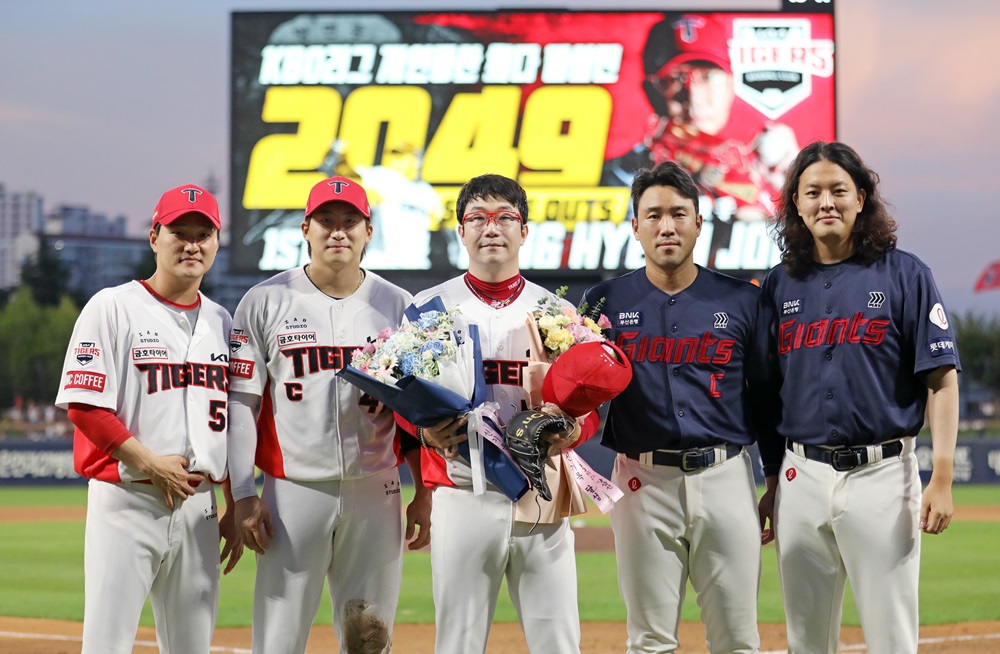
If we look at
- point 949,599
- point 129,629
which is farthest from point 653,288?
point 949,599

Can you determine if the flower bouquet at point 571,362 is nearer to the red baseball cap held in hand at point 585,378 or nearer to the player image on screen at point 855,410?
the red baseball cap held in hand at point 585,378

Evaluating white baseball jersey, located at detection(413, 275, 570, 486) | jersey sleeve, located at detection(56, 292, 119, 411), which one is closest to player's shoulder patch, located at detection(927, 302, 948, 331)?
white baseball jersey, located at detection(413, 275, 570, 486)

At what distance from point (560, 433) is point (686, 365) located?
0.66m

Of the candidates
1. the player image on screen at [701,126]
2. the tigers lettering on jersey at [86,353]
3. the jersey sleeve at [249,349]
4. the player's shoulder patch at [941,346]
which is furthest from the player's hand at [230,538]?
the player image on screen at [701,126]

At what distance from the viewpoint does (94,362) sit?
3469 millimetres

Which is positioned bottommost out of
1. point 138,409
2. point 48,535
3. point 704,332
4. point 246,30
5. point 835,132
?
point 48,535

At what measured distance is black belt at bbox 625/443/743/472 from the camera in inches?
138

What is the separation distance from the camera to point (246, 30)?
15383mm

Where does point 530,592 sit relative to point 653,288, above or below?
below

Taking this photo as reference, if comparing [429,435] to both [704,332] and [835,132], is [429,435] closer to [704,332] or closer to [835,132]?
[704,332]

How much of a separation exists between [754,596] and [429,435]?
4.06 feet

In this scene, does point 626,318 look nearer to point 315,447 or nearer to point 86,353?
point 315,447

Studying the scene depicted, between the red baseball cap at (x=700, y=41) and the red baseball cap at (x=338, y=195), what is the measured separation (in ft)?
42.3

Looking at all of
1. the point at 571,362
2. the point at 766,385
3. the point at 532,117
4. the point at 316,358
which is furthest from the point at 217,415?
the point at 532,117
